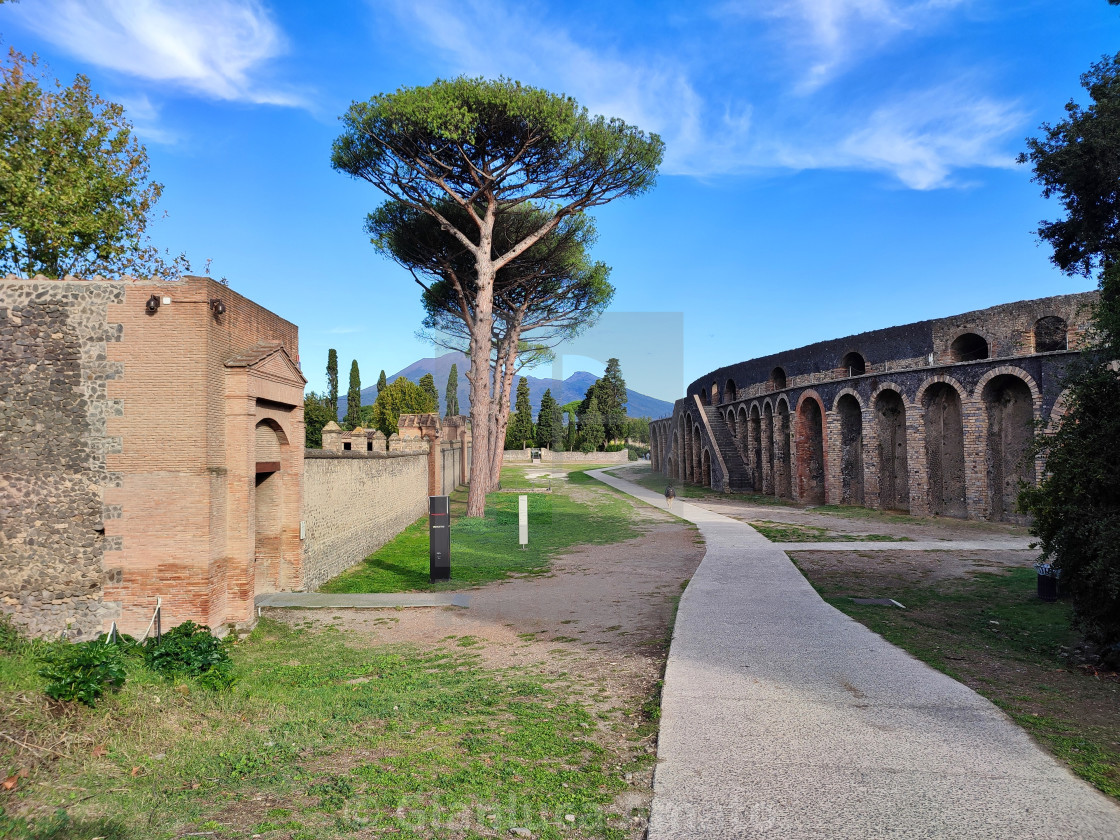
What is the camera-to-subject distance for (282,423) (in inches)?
379

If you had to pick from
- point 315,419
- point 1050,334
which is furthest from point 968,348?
point 315,419

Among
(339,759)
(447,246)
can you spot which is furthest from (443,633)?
(447,246)

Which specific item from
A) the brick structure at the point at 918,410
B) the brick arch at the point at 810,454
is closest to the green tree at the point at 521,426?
the brick structure at the point at 918,410

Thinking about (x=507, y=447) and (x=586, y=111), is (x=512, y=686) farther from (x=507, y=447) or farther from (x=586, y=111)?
(x=507, y=447)

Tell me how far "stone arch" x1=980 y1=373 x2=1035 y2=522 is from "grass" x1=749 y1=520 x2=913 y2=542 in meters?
5.95

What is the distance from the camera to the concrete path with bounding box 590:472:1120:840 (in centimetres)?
323

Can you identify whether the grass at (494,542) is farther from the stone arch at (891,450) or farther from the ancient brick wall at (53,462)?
the stone arch at (891,450)

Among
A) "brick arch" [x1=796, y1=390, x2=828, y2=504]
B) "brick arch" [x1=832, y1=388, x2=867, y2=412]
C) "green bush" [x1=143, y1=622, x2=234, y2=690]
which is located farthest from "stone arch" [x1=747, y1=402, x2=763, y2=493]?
"green bush" [x1=143, y1=622, x2=234, y2=690]

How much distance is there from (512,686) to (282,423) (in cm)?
580

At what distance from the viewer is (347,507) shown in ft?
40.9

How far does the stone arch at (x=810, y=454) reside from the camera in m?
25.3

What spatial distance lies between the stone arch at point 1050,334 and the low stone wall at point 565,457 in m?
41.6

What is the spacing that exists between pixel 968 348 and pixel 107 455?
22.9 meters

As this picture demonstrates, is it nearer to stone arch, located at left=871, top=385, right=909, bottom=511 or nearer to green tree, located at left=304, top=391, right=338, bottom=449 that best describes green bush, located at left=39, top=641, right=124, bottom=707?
stone arch, located at left=871, top=385, right=909, bottom=511
